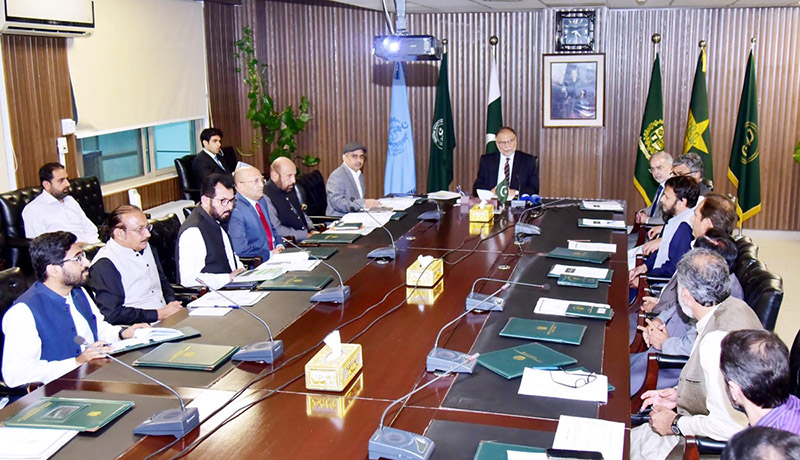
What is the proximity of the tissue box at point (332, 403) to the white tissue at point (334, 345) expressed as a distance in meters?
0.12

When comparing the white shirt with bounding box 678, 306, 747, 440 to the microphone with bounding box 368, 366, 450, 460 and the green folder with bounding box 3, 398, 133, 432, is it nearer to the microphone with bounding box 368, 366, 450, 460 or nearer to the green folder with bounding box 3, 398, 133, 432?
the microphone with bounding box 368, 366, 450, 460

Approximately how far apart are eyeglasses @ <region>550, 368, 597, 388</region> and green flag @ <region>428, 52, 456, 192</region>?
20.6 feet

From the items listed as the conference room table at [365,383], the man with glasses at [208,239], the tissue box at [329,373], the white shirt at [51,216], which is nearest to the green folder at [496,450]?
the conference room table at [365,383]

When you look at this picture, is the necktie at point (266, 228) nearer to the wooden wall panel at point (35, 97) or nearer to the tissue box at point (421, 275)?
the tissue box at point (421, 275)

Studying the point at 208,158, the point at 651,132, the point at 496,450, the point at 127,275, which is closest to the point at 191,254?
the point at 127,275

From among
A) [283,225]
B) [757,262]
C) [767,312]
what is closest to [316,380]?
[767,312]

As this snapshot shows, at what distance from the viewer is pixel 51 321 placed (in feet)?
11.0

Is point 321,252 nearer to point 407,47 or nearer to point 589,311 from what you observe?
point 407,47

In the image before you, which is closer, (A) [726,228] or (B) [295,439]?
(B) [295,439]

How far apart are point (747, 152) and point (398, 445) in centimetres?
719

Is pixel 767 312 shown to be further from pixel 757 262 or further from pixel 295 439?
pixel 295 439

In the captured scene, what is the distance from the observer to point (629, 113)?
8.77 metres

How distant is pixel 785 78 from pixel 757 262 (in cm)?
531

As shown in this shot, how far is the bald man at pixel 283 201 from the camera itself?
5957 millimetres
